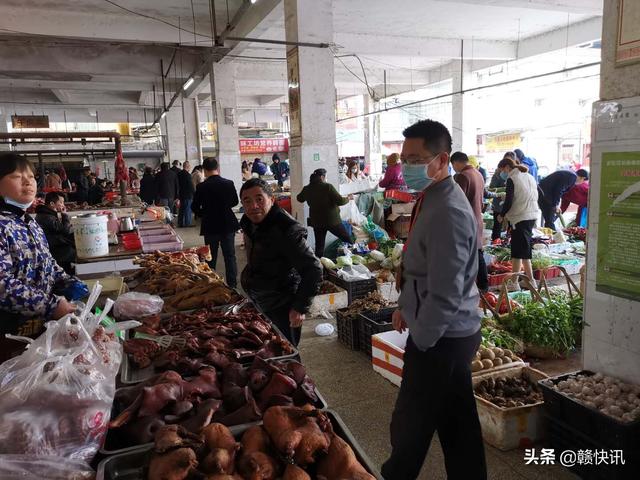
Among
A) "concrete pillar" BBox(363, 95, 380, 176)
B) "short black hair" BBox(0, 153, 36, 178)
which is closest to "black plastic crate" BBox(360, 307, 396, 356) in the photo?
"short black hair" BBox(0, 153, 36, 178)

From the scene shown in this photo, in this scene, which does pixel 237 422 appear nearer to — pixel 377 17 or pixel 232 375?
pixel 232 375

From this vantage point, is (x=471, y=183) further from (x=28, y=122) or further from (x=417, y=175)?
(x=28, y=122)

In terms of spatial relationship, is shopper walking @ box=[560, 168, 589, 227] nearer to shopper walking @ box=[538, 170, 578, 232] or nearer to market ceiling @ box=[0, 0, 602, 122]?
shopper walking @ box=[538, 170, 578, 232]

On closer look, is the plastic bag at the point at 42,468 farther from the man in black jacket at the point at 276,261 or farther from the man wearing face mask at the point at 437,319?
the man in black jacket at the point at 276,261

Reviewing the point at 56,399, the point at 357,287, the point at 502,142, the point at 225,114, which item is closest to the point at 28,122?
the point at 225,114

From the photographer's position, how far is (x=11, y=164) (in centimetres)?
259

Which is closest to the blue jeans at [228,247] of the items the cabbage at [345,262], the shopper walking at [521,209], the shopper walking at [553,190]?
the cabbage at [345,262]

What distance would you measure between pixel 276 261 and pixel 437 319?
151 cm

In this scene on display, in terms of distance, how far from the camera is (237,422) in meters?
1.66

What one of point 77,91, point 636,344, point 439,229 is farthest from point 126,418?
point 77,91

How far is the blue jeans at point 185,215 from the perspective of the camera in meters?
14.2

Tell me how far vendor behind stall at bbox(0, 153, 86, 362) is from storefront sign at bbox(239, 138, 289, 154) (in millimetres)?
23770

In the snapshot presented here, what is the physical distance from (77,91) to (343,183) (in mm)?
13013

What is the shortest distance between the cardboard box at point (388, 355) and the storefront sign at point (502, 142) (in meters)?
21.6
